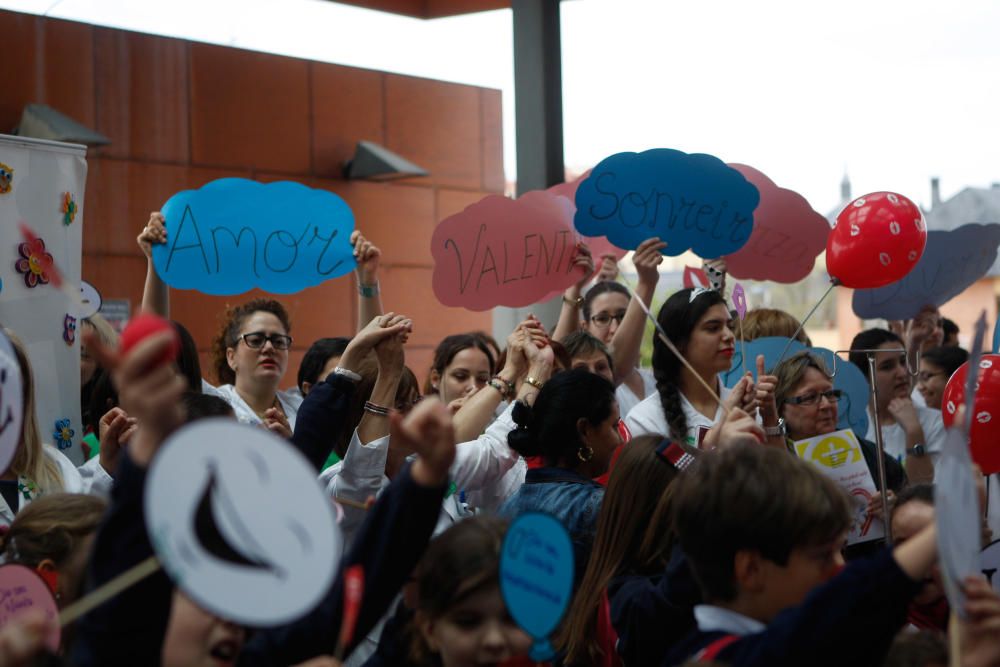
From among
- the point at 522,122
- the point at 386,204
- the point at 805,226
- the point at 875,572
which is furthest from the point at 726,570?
the point at 386,204

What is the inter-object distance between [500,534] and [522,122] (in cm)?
520

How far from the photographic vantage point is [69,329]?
399cm

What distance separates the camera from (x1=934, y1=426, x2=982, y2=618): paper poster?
1.61 meters

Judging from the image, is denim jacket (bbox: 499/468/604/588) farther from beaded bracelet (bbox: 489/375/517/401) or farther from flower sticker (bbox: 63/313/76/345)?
flower sticker (bbox: 63/313/76/345)

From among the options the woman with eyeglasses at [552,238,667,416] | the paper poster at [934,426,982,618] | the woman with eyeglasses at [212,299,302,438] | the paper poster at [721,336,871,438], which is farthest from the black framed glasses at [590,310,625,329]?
the paper poster at [934,426,982,618]

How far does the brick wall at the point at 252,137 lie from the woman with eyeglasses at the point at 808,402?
4.89 meters

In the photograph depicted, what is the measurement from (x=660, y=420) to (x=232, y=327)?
1611mm

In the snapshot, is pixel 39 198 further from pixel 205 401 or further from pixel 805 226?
pixel 805 226

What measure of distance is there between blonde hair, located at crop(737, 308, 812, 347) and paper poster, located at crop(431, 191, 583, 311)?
3.24 feet

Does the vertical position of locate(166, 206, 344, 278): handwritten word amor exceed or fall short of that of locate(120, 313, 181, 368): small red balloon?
it exceeds it

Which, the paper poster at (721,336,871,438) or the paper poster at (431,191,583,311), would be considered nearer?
the paper poster at (431,191,583,311)

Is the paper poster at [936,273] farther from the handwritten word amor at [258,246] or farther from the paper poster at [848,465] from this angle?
the handwritten word amor at [258,246]

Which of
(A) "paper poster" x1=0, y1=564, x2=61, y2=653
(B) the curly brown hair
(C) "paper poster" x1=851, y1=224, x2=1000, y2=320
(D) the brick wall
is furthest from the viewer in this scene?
(D) the brick wall

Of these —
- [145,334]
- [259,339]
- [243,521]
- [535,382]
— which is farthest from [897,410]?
[145,334]
